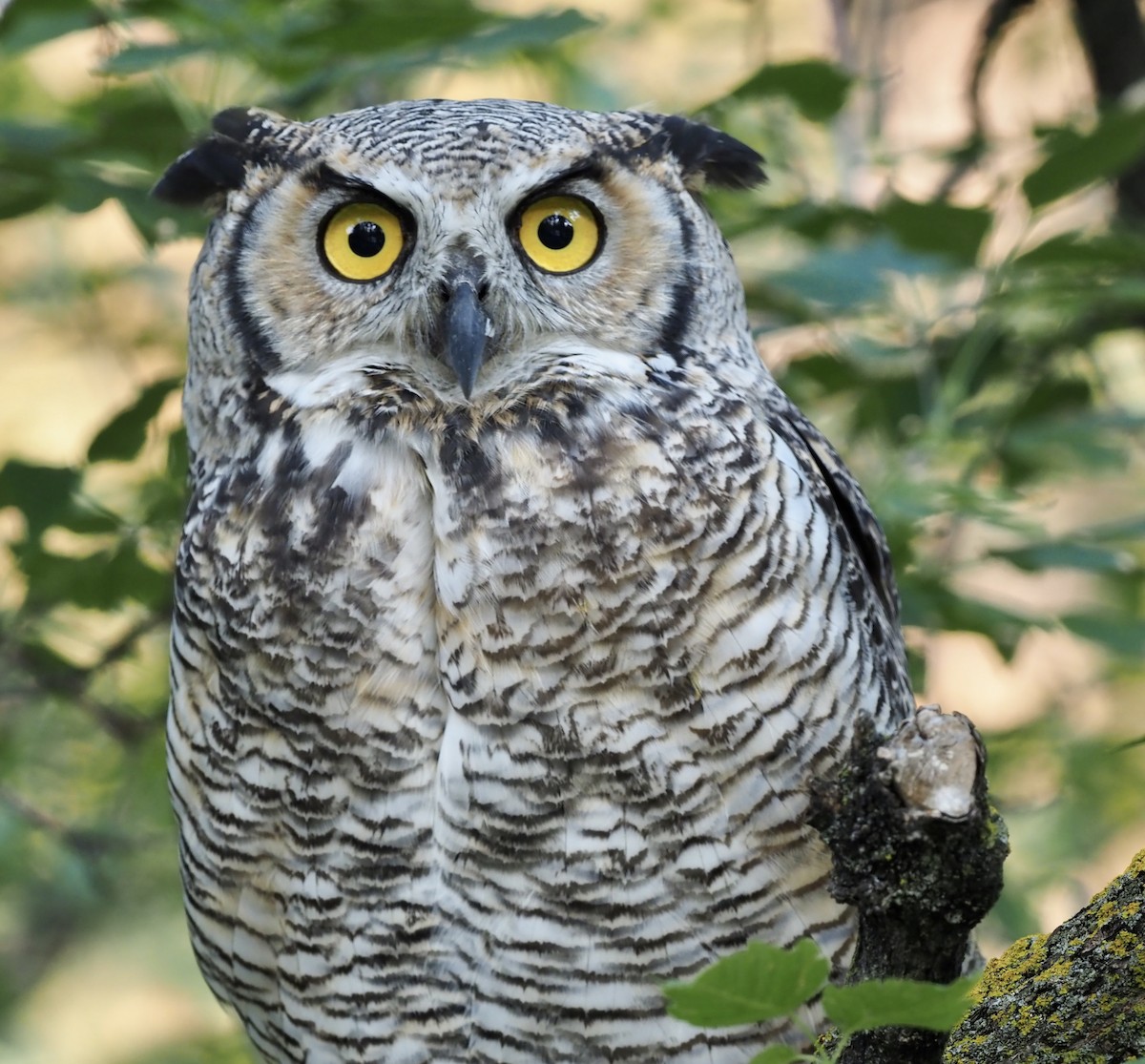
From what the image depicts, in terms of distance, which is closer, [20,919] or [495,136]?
[495,136]

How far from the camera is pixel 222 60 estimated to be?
8.22 ft

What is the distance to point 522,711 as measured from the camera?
1.84 meters

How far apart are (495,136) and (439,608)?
62cm

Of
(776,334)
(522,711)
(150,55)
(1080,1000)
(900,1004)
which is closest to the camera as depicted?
(900,1004)

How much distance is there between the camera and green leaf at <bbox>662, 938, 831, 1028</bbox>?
3.65ft

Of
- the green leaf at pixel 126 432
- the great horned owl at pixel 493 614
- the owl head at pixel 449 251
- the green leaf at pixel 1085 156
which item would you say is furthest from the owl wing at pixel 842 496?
the green leaf at pixel 126 432

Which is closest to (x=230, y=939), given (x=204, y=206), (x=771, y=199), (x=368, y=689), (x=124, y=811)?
(x=368, y=689)

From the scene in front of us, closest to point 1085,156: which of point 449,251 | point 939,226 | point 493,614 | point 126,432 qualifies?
point 939,226

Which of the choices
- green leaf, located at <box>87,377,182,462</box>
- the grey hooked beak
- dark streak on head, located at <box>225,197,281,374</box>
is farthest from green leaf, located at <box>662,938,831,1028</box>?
green leaf, located at <box>87,377,182,462</box>

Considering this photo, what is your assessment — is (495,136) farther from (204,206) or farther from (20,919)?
(20,919)

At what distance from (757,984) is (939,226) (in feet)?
5.63

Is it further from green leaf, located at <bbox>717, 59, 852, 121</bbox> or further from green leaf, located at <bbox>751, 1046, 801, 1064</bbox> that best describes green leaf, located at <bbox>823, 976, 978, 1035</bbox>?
green leaf, located at <bbox>717, 59, 852, 121</bbox>

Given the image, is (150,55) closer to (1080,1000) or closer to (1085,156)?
(1085,156)

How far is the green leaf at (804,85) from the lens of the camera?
241 cm
